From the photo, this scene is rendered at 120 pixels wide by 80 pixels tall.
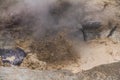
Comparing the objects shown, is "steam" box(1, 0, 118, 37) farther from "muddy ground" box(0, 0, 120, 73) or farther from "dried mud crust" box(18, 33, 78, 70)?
"dried mud crust" box(18, 33, 78, 70)

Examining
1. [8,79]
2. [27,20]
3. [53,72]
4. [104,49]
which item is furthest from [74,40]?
[8,79]

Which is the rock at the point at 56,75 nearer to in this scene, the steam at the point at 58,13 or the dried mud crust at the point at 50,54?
the dried mud crust at the point at 50,54

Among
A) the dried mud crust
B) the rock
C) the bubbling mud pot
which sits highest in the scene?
the rock

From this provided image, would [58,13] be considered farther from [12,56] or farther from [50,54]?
[12,56]

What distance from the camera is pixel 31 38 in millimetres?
7043

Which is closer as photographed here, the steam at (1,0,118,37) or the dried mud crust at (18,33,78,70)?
the dried mud crust at (18,33,78,70)

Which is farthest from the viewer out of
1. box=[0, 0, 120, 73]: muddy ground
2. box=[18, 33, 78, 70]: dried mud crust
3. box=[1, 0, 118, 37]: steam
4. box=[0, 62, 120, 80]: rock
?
box=[1, 0, 118, 37]: steam

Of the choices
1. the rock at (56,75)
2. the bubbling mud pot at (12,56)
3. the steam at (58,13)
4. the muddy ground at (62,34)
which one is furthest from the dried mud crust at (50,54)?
the rock at (56,75)

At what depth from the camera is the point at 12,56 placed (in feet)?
21.1

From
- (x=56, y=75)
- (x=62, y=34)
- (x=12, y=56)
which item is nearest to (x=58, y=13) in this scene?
(x=62, y=34)

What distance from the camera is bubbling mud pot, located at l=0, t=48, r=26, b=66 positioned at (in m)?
6.33

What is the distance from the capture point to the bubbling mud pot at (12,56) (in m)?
6.33

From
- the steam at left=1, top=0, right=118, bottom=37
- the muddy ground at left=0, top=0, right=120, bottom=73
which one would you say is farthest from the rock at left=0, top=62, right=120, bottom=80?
the steam at left=1, top=0, right=118, bottom=37

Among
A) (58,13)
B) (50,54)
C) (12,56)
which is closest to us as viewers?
(12,56)
